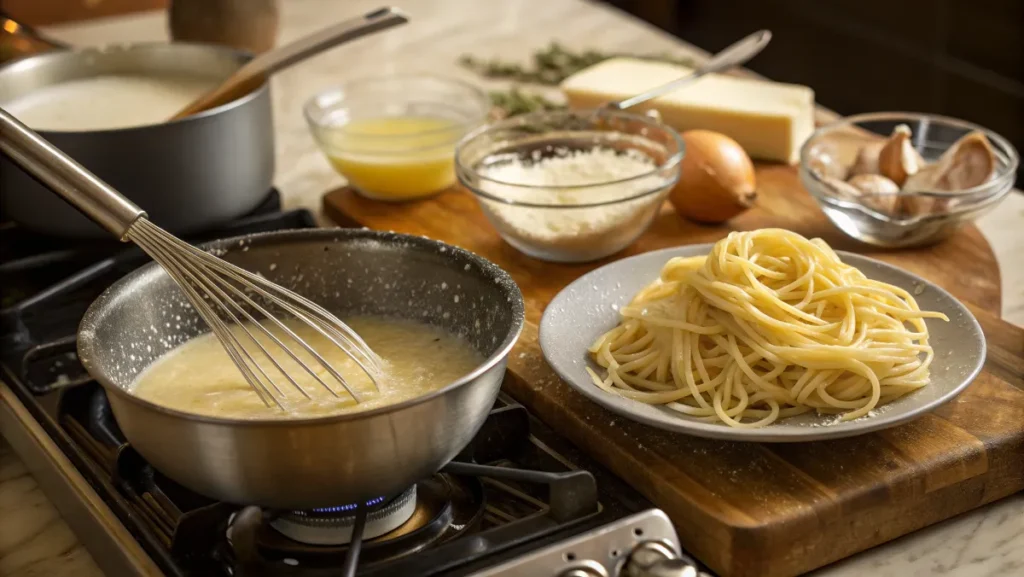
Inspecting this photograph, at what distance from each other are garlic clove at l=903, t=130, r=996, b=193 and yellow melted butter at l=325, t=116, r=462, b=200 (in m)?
A: 0.68

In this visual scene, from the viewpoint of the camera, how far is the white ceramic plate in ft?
3.53

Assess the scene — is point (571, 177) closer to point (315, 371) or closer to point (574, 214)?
point (574, 214)

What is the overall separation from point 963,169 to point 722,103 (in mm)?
435

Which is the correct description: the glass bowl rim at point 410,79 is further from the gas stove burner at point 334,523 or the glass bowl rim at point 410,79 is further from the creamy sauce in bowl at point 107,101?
the gas stove burner at point 334,523

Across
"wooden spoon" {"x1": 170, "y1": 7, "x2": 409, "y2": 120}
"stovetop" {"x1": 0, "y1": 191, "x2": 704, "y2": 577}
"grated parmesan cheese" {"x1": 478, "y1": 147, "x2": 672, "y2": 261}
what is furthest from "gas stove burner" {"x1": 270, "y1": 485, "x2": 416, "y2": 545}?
"wooden spoon" {"x1": 170, "y1": 7, "x2": 409, "y2": 120}

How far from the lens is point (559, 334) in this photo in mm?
1302

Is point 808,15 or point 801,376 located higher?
point 801,376

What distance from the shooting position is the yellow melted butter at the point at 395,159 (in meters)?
1.75

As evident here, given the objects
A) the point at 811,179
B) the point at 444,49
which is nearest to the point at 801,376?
the point at 811,179

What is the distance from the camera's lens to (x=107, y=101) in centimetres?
172

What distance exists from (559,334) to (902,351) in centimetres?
37

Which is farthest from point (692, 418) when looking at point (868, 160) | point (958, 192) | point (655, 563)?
point (868, 160)

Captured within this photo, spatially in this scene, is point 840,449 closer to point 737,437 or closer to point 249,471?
point 737,437

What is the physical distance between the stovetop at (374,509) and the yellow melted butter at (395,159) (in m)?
0.58
